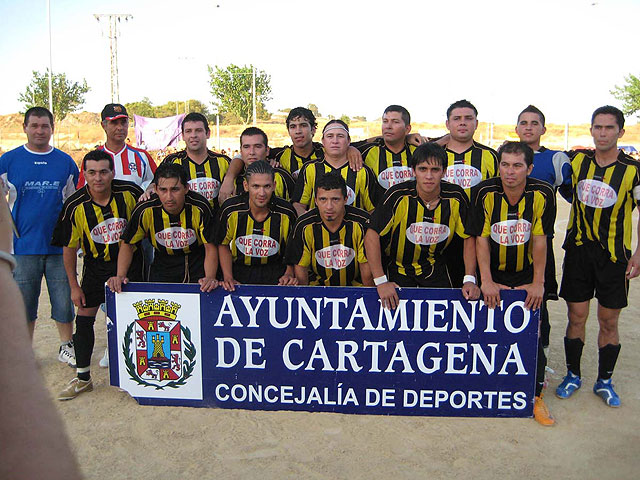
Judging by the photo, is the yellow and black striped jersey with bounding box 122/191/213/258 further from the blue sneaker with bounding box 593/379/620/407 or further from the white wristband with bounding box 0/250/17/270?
the white wristband with bounding box 0/250/17/270

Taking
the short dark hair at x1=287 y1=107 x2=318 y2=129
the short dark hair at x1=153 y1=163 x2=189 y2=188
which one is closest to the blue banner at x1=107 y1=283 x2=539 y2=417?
the short dark hair at x1=153 y1=163 x2=189 y2=188

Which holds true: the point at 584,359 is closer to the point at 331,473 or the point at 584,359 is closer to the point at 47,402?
the point at 331,473

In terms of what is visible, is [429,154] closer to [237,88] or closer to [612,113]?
[612,113]

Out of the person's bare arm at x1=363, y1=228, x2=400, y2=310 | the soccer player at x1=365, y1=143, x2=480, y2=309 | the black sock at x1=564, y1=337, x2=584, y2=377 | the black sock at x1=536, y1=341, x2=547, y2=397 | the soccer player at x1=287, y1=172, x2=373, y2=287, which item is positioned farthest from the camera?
the black sock at x1=564, y1=337, x2=584, y2=377

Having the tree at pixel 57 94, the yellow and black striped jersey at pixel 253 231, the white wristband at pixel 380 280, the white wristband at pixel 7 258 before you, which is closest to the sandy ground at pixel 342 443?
the white wristband at pixel 380 280

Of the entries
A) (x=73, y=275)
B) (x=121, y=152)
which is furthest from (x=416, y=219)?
(x=121, y=152)

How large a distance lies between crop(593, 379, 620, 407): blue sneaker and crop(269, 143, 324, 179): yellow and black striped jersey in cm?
333

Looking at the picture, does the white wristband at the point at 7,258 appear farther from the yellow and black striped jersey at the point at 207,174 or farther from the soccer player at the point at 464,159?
the yellow and black striped jersey at the point at 207,174

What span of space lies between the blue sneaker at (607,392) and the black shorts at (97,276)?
4172mm

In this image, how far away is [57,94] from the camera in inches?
1811

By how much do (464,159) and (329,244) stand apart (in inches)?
60.1

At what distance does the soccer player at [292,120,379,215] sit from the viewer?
5.24 meters

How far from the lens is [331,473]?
364 cm

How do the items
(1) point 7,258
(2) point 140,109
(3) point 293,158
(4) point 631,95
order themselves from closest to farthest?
(1) point 7,258 → (3) point 293,158 → (4) point 631,95 → (2) point 140,109
